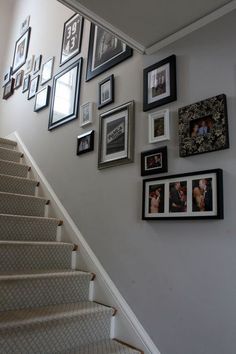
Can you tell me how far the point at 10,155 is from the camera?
3387 millimetres

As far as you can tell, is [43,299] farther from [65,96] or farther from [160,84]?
[65,96]

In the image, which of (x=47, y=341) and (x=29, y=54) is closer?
(x=47, y=341)

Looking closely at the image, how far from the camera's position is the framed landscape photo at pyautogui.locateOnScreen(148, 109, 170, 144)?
173 cm

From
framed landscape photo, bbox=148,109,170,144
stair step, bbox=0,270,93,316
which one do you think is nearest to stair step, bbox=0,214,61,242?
stair step, bbox=0,270,93,316

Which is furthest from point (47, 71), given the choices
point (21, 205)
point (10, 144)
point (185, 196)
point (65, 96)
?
point (185, 196)

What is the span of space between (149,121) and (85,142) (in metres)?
0.73

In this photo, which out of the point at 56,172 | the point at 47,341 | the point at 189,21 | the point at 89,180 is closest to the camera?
the point at 47,341

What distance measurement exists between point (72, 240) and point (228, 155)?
1.44 m

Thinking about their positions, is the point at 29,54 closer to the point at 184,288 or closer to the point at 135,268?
the point at 135,268

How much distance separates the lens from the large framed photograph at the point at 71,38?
2866 millimetres

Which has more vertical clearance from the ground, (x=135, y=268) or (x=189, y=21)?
(x=189, y=21)

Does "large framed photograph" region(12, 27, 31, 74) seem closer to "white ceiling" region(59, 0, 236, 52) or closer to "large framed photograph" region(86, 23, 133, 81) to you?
"large framed photograph" region(86, 23, 133, 81)

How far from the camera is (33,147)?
10.8 ft

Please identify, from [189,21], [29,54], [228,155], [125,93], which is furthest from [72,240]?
[29,54]
